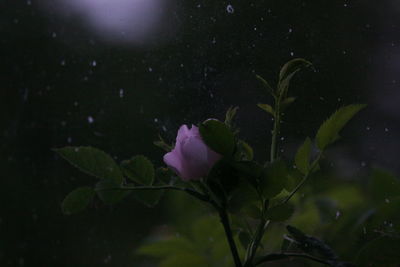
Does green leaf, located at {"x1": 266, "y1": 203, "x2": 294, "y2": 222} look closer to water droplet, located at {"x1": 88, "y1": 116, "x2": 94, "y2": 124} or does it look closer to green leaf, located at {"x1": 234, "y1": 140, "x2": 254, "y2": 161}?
green leaf, located at {"x1": 234, "y1": 140, "x2": 254, "y2": 161}

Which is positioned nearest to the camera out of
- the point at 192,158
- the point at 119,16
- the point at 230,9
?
the point at 192,158

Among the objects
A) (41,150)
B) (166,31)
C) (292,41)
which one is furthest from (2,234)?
(292,41)

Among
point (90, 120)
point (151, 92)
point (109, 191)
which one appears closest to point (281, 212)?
point (109, 191)

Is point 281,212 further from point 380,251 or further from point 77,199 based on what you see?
point 77,199

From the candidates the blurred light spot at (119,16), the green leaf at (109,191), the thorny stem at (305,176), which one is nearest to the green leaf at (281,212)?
the thorny stem at (305,176)

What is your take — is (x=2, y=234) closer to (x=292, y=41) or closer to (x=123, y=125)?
(x=123, y=125)

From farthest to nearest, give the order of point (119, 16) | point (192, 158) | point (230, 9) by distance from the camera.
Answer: point (119, 16) < point (230, 9) < point (192, 158)

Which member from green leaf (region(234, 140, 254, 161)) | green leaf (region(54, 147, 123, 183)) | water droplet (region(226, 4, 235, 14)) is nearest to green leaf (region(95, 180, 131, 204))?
green leaf (region(54, 147, 123, 183))
